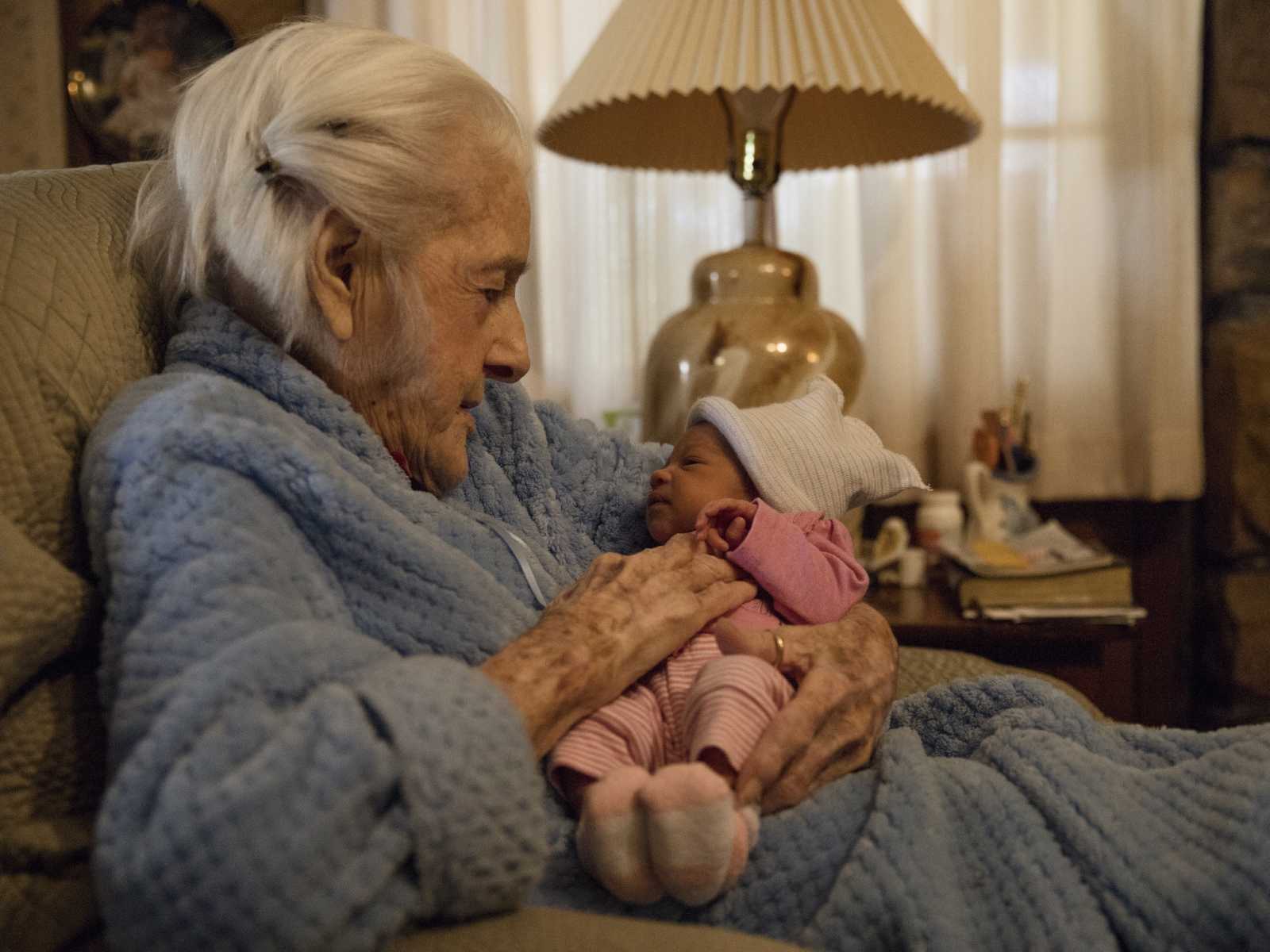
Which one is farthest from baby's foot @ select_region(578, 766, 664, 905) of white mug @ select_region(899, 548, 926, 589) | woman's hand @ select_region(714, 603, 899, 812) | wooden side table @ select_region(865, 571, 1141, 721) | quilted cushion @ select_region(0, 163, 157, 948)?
white mug @ select_region(899, 548, 926, 589)

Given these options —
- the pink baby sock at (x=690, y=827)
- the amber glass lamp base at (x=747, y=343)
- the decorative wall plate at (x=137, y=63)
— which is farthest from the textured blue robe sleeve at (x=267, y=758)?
the decorative wall plate at (x=137, y=63)

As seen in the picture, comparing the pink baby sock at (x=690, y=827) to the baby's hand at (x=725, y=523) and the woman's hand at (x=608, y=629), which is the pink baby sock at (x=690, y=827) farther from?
the baby's hand at (x=725, y=523)

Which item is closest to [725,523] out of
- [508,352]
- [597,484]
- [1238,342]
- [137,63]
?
[597,484]

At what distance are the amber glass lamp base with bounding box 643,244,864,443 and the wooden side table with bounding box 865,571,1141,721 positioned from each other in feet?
1.38

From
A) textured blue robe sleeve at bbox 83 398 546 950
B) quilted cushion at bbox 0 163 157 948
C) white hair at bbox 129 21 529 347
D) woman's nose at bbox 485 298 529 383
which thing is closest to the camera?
textured blue robe sleeve at bbox 83 398 546 950

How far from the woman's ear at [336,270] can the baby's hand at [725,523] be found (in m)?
0.43

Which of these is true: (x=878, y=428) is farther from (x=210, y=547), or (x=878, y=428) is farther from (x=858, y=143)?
(x=210, y=547)

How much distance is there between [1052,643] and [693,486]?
0.89m

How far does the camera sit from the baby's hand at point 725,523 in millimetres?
1176

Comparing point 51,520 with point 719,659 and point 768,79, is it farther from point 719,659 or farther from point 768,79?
point 768,79

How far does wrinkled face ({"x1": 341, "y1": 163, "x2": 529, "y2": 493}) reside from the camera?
3.52 feet

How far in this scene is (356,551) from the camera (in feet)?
2.90

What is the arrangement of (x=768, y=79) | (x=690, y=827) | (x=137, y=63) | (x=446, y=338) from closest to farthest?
(x=690, y=827)
(x=446, y=338)
(x=768, y=79)
(x=137, y=63)

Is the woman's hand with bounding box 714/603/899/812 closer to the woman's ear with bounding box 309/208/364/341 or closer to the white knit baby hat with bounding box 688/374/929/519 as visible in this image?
the white knit baby hat with bounding box 688/374/929/519
